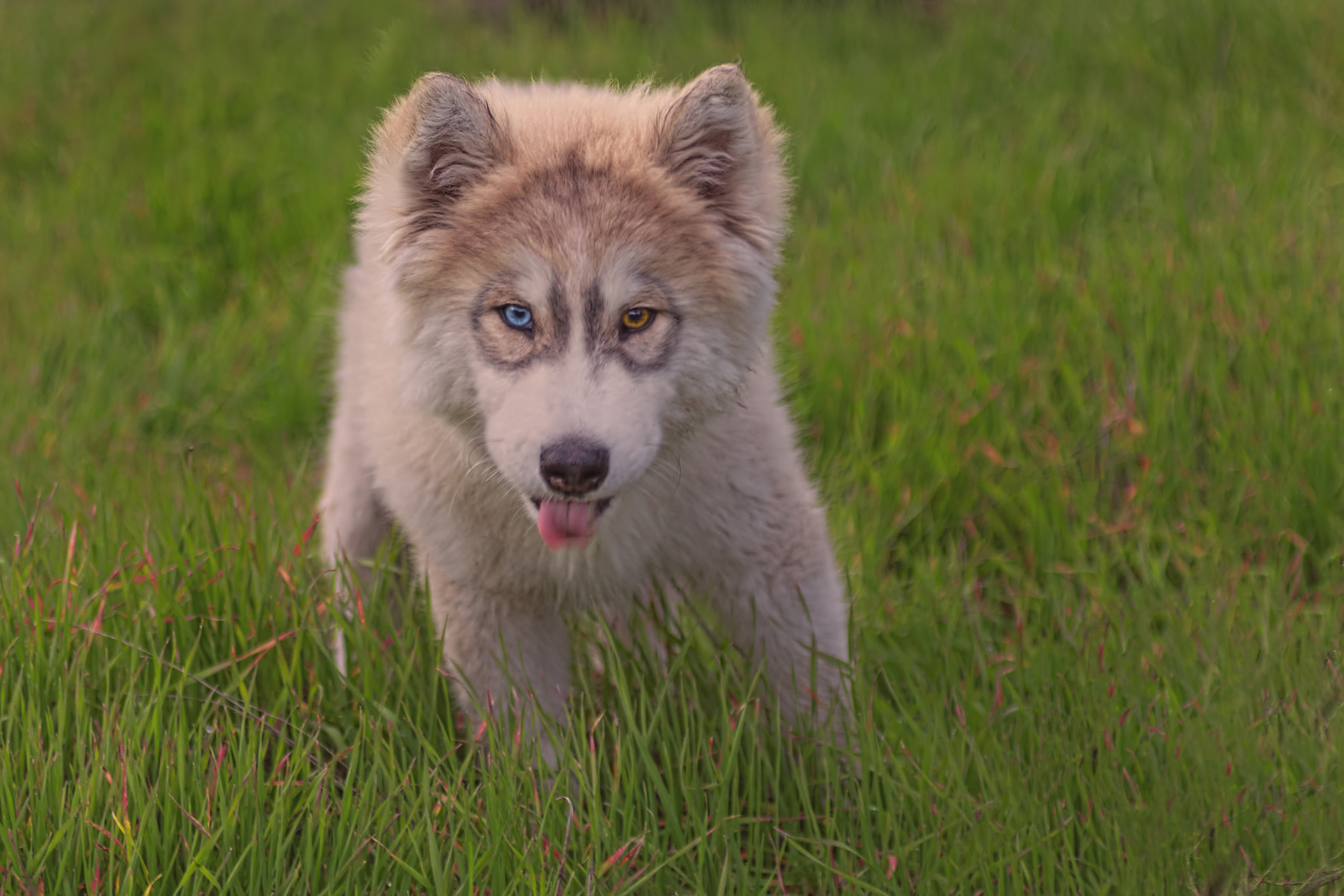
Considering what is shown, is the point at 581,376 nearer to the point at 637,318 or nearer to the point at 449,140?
the point at 637,318

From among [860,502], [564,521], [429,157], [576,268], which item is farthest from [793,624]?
[429,157]

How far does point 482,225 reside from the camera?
2.73m

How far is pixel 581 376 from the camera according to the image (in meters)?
2.49

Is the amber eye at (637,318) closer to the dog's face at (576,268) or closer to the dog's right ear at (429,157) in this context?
the dog's face at (576,268)

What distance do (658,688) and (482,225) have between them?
1082 mm

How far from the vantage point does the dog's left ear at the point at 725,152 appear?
270 centimetres

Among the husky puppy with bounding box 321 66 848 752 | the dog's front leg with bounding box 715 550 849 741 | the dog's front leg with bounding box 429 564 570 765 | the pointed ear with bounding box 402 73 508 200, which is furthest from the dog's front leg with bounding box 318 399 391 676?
the dog's front leg with bounding box 715 550 849 741

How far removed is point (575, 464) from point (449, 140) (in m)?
0.82

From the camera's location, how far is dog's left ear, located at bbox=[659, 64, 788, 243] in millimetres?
2695

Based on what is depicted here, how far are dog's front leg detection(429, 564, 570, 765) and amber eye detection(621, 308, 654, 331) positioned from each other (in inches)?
31.6

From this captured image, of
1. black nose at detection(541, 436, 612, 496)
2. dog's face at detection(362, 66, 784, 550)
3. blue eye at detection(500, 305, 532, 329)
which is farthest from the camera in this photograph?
blue eye at detection(500, 305, 532, 329)

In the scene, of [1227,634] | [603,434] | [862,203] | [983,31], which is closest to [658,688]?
[603,434]

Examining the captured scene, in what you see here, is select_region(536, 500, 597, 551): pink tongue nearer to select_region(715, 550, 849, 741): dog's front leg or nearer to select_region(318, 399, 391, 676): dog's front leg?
select_region(715, 550, 849, 741): dog's front leg

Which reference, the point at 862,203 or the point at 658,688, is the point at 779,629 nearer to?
the point at 658,688
